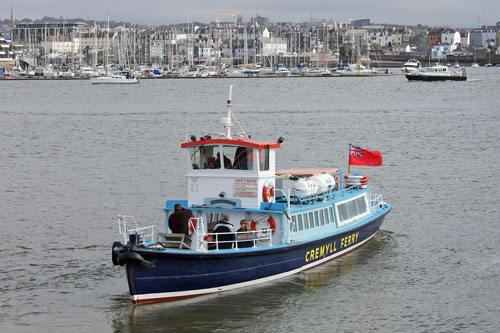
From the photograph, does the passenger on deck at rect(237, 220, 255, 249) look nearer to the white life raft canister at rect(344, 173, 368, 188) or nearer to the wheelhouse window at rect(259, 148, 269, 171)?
the wheelhouse window at rect(259, 148, 269, 171)

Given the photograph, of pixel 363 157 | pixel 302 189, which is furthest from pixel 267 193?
pixel 363 157

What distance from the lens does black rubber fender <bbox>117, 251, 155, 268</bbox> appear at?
2034cm

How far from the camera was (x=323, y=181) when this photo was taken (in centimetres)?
2597

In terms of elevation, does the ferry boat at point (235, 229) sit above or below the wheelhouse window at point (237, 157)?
below

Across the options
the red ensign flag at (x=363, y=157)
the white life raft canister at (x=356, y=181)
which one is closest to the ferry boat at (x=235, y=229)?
the red ensign flag at (x=363, y=157)

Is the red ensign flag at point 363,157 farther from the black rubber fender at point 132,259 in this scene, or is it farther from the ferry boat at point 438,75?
the ferry boat at point 438,75

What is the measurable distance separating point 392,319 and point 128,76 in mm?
136053

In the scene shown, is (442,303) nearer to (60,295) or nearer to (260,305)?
(260,305)

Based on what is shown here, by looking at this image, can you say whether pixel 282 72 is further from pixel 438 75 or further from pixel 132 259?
pixel 132 259

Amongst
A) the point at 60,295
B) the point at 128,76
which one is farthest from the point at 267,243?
the point at 128,76

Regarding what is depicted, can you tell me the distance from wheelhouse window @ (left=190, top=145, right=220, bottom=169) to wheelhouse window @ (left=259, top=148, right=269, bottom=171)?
1173mm

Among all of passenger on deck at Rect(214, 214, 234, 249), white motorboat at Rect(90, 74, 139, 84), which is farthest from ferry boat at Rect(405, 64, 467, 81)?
passenger on deck at Rect(214, 214, 234, 249)

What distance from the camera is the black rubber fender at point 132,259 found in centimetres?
2034

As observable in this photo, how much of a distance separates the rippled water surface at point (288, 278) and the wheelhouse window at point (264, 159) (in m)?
3.23
